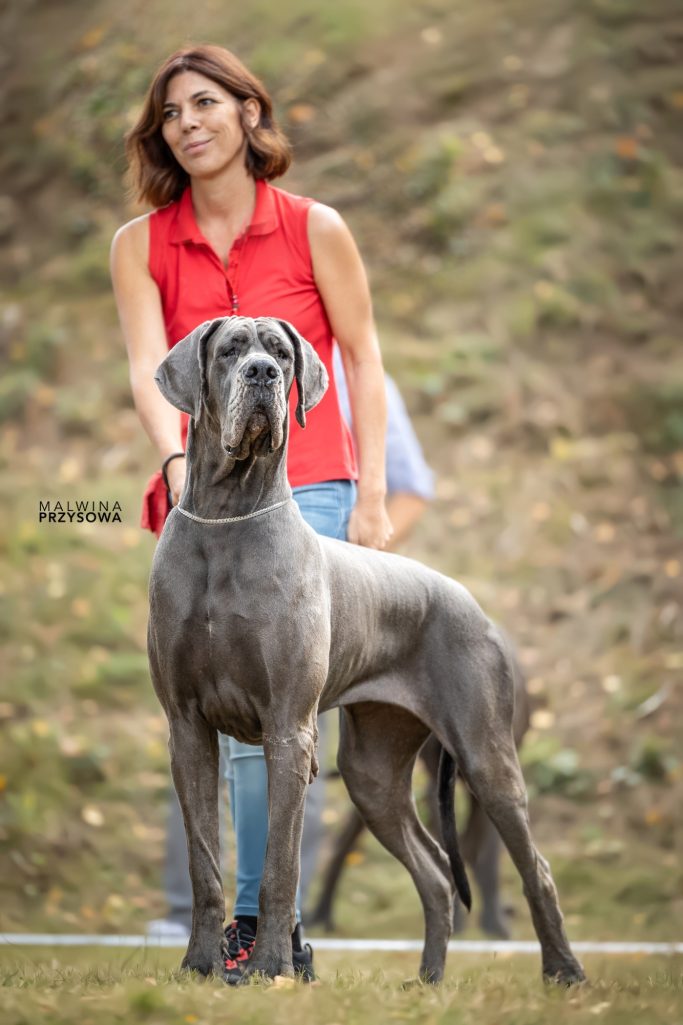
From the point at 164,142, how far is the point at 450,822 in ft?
8.01

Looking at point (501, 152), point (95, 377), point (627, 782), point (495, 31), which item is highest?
point (495, 31)

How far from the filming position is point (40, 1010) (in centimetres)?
346

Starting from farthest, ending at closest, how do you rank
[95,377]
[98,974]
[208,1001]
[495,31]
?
[495,31], [95,377], [98,974], [208,1001]

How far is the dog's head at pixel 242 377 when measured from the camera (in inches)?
143

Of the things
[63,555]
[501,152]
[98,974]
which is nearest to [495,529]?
[63,555]

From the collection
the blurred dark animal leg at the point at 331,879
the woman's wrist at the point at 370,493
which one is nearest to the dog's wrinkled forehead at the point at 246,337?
the woman's wrist at the point at 370,493

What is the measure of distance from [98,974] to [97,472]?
292 inches

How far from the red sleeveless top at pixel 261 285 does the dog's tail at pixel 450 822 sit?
104cm

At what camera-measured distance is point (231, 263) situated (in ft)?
14.7

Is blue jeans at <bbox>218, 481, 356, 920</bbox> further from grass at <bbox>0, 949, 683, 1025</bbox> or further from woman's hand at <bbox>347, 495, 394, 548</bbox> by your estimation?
grass at <bbox>0, 949, 683, 1025</bbox>

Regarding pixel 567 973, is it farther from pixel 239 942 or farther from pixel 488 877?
pixel 488 877

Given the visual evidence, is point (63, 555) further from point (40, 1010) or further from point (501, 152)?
point (40, 1010)

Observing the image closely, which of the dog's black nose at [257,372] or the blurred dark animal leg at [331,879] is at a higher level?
the dog's black nose at [257,372]

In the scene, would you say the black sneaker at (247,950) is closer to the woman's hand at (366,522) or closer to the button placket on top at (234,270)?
the woman's hand at (366,522)
